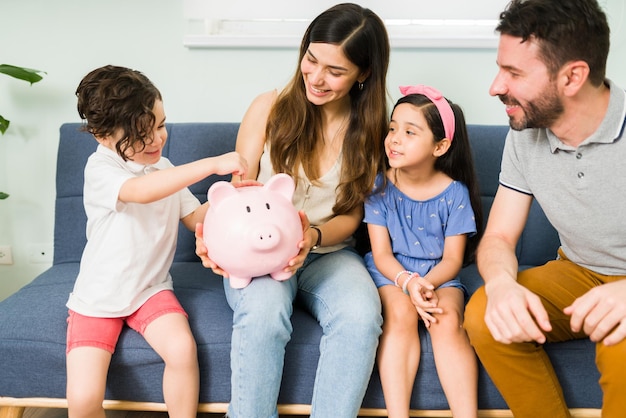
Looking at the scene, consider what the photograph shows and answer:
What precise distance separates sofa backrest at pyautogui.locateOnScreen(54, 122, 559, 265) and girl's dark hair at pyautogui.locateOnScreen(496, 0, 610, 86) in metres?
0.72

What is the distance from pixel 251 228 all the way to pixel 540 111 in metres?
0.72

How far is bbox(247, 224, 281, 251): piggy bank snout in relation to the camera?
139 cm

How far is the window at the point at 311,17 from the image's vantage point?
225 centimetres

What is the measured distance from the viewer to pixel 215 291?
1841mm

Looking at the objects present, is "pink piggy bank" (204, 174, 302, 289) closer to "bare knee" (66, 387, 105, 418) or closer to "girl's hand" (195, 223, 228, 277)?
"girl's hand" (195, 223, 228, 277)

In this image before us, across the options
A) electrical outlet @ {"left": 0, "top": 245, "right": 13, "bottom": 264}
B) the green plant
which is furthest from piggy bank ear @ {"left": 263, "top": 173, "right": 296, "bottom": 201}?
electrical outlet @ {"left": 0, "top": 245, "right": 13, "bottom": 264}

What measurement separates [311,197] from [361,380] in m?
0.58

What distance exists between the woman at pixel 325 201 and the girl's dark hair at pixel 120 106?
30 centimetres

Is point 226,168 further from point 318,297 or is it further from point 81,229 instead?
point 81,229

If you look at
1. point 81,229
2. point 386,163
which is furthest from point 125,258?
point 386,163

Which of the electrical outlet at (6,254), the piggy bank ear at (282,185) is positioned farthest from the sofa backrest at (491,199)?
the electrical outlet at (6,254)

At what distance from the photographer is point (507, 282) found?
4.67 ft

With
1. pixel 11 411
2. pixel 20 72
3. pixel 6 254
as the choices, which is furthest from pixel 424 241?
pixel 6 254

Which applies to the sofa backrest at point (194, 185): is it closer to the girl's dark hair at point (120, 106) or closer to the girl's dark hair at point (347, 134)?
the girl's dark hair at point (347, 134)
